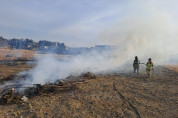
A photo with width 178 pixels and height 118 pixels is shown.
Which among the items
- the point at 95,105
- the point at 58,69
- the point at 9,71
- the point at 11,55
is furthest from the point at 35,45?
the point at 95,105

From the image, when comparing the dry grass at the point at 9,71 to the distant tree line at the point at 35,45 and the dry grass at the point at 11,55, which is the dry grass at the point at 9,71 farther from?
the distant tree line at the point at 35,45

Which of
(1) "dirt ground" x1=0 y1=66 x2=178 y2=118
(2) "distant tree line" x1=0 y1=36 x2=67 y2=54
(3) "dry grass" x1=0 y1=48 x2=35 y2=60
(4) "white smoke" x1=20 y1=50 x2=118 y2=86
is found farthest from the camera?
(2) "distant tree line" x1=0 y1=36 x2=67 y2=54

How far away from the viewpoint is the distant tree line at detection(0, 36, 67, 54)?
38.5 metres

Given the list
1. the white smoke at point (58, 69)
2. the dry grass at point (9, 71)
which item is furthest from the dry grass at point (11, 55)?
the white smoke at point (58, 69)

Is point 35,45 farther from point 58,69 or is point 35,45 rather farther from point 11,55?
point 58,69

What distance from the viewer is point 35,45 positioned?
4041 cm

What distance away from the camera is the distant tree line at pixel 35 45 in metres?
38.5

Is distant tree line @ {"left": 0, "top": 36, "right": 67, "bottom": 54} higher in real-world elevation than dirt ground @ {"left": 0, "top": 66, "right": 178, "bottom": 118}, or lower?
higher

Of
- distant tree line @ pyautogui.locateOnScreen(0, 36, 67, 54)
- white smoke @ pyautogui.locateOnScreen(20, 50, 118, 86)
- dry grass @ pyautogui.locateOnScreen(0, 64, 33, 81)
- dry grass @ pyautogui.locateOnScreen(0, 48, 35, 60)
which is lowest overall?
dry grass @ pyautogui.locateOnScreen(0, 64, 33, 81)

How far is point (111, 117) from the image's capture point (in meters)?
4.86

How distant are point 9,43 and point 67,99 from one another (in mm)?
39802

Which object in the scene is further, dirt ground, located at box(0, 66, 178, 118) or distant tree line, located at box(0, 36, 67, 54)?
distant tree line, located at box(0, 36, 67, 54)

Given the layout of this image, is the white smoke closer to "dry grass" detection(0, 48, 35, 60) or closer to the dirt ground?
the dirt ground

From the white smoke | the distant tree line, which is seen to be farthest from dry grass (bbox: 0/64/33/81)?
the distant tree line
